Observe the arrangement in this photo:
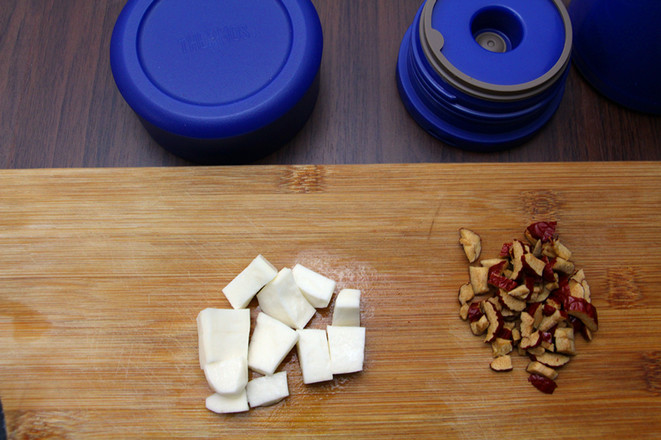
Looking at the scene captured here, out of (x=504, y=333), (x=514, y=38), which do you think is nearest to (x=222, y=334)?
(x=504, y=333)

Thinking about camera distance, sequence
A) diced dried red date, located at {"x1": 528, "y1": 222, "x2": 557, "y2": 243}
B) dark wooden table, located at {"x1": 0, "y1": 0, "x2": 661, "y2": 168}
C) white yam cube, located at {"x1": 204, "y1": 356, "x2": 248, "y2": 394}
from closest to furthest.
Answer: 1. white yam cube, located at {"x1": 204, "y1": 356, "x2": 248, "y2": 394}
2. diced dried red date, located at {"x1": 528, "y1": 222, "x2": 557, "y2": 243}
3. dark wooden table, located at {"x1": 0, "y1": 0, "x2": 661, "y2": 168}

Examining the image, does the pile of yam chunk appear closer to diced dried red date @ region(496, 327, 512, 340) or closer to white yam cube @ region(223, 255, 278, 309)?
white yam cube @ region(223, 255, 278, 309)

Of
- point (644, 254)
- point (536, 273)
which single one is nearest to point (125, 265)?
point (536, 273)

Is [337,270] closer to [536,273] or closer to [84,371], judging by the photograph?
[536,273]

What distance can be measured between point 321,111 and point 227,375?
0.68 metres

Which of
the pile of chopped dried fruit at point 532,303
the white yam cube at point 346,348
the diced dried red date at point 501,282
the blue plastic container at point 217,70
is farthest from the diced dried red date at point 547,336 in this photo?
the blue plastic container at point 217,70

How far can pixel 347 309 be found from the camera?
3.38 ft

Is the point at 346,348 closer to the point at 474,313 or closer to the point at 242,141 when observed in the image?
the point at 474,313

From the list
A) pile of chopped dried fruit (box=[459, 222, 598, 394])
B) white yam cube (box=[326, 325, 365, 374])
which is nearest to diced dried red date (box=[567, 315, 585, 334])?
pile of chopped dried fruit (box=[459, 222, 598, 394])

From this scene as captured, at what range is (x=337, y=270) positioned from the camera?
111cm

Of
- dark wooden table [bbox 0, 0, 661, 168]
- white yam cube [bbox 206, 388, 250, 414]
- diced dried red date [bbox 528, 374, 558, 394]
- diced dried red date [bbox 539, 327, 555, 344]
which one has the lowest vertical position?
diced dried red date [bbox 528, 374, 558, 394]

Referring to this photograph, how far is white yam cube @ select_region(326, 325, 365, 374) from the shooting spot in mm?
1018

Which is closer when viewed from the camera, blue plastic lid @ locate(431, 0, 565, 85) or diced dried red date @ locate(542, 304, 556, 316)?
diced dried red date @ locate(542, 304, 556, 316)

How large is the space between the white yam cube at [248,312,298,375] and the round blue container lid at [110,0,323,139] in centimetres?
41
